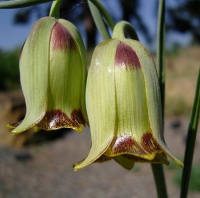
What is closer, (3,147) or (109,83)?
(109,83)

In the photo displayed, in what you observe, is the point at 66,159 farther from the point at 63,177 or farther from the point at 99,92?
the point at 99,92

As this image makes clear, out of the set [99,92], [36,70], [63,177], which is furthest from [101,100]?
[63,177]

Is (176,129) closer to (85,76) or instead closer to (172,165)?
(172,165)

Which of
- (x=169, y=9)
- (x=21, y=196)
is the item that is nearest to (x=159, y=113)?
(x=21, y=196)

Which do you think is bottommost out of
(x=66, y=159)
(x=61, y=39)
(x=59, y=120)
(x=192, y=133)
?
(x=66, y=159)

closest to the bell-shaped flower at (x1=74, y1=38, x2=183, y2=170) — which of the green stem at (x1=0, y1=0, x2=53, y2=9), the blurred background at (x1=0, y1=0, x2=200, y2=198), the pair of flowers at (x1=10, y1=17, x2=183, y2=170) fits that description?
the pair of flowers at (x1=10, y1=17, x2=183, y2=170)

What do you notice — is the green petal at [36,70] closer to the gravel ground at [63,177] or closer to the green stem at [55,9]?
the green stem at [55,9]

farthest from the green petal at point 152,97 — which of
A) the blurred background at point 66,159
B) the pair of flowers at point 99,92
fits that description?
the blurred background at point 66,159
